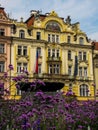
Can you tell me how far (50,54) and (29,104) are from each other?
121 feet

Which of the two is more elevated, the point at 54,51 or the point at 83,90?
the point at 54,51

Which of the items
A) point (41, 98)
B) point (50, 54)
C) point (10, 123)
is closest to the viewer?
point (10, 123)

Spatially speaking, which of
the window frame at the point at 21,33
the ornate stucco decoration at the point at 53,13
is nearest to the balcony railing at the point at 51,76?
the window frame at the point at 21,33

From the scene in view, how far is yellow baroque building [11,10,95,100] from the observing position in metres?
43.6

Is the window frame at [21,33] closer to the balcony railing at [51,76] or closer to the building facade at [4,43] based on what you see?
the building facade at [4,43]

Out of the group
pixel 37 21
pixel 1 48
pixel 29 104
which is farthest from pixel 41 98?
pixel 37 21

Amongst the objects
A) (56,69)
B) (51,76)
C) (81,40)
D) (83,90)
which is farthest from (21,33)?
(83,90)

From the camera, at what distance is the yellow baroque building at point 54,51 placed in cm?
4359

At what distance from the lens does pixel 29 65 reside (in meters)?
43.7

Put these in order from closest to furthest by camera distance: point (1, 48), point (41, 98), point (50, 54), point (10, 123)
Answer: point (10, 123) < point (41, 98) < point (1, 48) < point (50, 54)

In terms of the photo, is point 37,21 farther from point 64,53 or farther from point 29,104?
point 29,104

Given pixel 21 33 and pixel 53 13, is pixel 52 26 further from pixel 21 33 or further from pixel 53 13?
pixel 21 33

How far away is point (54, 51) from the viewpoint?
45500mm

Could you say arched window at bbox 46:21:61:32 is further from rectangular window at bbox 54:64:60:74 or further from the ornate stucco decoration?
rectangular window at bbox 54:64:60:74
